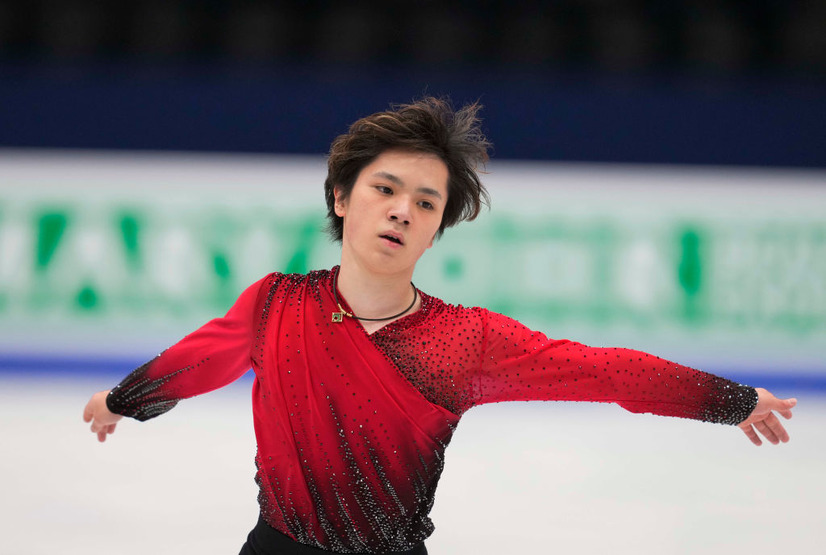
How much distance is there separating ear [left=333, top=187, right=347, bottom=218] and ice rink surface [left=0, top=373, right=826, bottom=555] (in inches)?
A: 48.1

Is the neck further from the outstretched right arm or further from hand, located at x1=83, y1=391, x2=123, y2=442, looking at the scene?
hand, located at x1=83, y1=391, x2=123, y2=442

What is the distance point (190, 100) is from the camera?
4.52 m

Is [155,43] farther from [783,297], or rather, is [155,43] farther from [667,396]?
[667,396]

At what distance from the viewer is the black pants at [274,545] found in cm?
150

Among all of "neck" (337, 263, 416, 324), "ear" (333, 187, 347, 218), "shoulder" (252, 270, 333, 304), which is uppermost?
"ear" (333, 187, 347, 218)

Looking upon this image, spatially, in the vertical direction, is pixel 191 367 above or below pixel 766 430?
above

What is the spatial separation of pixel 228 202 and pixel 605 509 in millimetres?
2750

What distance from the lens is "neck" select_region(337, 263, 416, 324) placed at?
1.57 metres

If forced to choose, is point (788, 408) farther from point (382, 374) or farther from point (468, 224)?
point (468, 224)

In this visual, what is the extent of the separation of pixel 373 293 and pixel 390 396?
21 centimetres

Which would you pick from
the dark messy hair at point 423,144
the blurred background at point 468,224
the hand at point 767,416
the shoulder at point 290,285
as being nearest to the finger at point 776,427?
the hand at point 767,416

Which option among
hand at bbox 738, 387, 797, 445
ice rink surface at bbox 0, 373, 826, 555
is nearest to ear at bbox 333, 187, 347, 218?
hand at bbox 738, 387, 797, 445

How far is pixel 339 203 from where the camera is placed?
5.57 feet

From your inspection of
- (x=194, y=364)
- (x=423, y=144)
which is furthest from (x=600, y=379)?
(x=194, y=364)
